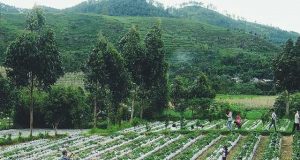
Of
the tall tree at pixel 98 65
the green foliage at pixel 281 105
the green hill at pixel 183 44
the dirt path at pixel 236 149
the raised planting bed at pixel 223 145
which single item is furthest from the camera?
the green hill at pixel 183 44

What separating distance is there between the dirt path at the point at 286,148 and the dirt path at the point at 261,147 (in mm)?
1093

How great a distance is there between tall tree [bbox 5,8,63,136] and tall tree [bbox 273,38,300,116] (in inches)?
946

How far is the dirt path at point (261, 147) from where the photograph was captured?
25.5 metres

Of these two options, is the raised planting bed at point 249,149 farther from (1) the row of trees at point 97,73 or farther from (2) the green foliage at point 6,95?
(2) the green foliage at point 6,95

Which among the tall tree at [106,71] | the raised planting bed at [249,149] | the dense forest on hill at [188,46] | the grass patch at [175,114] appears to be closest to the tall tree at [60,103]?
the tall tree at [106,71]

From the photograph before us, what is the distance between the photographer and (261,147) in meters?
29.3

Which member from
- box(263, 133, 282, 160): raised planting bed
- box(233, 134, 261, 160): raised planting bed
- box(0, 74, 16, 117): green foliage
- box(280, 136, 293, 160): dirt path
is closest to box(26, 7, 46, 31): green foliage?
box(233, 134, 261, 160): raised planting bed

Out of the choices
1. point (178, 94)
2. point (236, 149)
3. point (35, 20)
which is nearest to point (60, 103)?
point (35, 20)

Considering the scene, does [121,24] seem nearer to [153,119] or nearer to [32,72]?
[153,119]

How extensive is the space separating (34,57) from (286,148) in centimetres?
2193

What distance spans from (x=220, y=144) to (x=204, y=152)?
3.29 meters

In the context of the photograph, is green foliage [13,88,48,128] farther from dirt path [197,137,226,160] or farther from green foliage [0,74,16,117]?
dirt path [197,137,226,160]

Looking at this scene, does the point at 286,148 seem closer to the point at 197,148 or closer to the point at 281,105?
the point at 197,148

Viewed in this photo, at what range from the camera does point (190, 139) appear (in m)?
34.2
